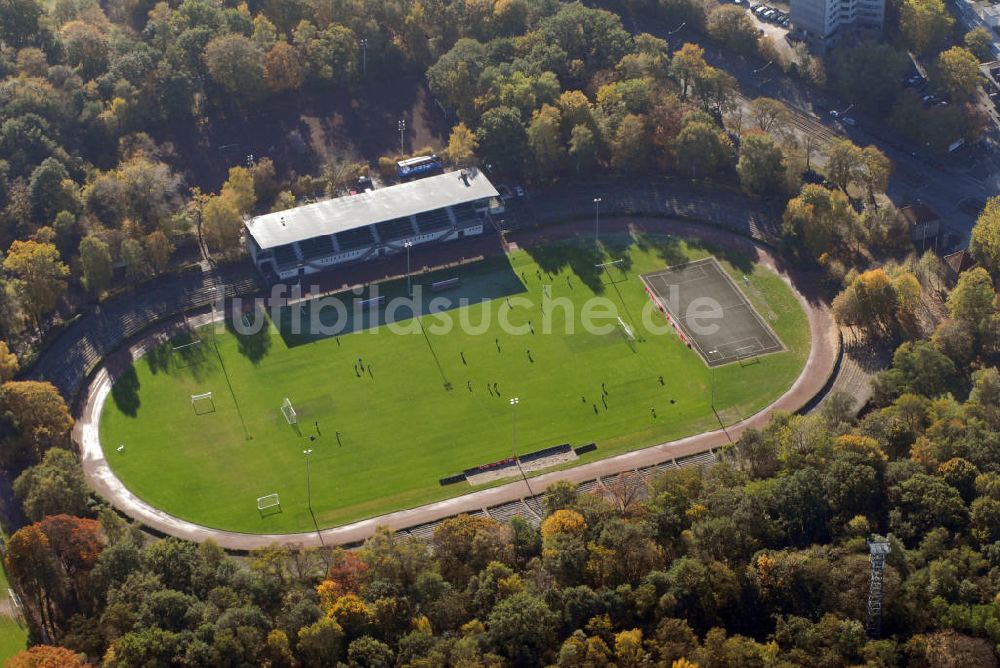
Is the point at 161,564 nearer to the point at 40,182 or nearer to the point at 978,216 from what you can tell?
the point at 40,182

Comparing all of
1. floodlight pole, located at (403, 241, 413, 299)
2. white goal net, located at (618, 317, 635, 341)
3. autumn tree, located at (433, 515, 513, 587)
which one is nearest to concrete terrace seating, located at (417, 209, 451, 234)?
floodlight pole, located at (403, 241, 413, 299)

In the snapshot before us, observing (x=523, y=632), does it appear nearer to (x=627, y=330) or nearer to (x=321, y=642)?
(x=321, y=642)

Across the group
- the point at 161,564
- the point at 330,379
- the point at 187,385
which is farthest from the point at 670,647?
→ the point at 187,385

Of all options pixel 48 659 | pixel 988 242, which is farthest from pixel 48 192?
pixel 988 242

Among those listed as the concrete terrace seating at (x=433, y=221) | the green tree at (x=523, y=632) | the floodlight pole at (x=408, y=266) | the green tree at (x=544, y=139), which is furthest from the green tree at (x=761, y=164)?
the green tree at (x=523, y=632)

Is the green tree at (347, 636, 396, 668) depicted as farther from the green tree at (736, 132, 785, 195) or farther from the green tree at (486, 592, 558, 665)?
the green tree at (736, 132, 785, 195)

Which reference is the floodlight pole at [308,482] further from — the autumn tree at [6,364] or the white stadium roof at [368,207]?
the autumn tree at [6,364]
